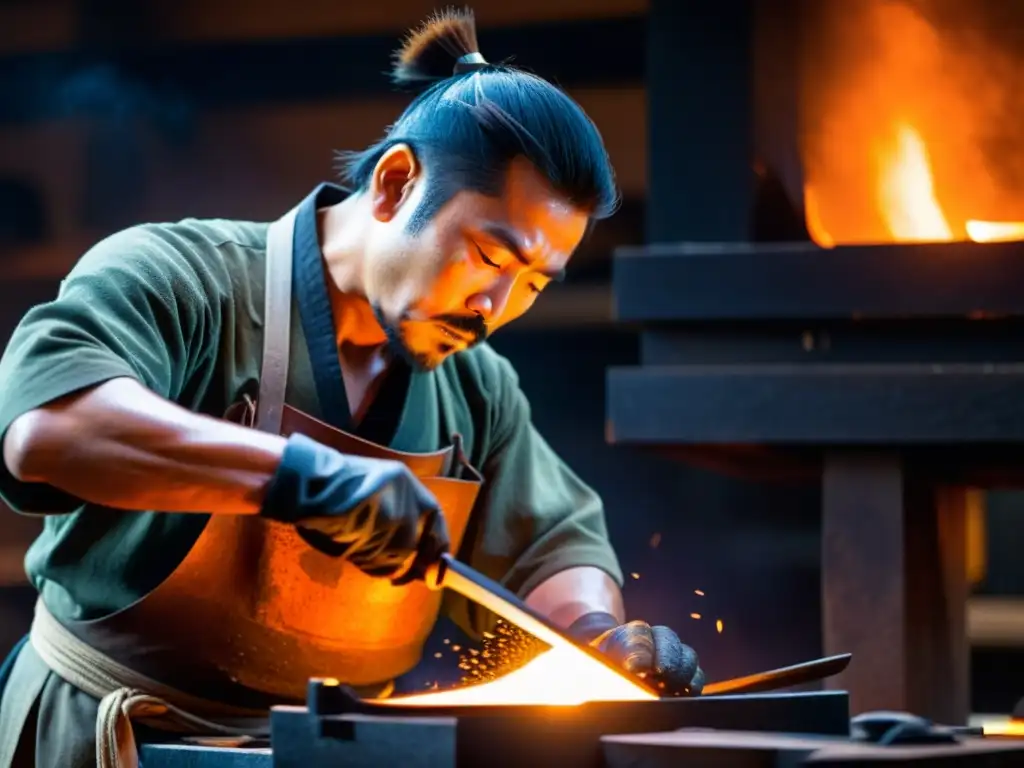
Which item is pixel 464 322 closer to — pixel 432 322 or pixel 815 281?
pixel 432 322

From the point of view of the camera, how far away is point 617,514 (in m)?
4.00

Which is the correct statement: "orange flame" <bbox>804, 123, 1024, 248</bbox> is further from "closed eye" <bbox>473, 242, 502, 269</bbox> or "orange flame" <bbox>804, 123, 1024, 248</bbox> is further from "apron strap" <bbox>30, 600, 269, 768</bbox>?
"apron strap" <bbox>30, 600, 269, 768</bbox>

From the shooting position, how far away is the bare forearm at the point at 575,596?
102 inches

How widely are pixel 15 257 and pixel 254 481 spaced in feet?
8.94

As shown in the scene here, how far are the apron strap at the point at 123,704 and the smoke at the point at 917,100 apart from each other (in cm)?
175

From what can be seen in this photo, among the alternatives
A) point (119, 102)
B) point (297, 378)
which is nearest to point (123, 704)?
point (297, 378)

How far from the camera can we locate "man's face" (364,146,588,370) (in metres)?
2.29

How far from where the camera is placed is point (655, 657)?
2.16 meters

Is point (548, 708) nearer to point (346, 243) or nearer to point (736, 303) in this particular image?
point (346, 243)

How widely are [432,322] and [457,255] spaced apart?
11 cm

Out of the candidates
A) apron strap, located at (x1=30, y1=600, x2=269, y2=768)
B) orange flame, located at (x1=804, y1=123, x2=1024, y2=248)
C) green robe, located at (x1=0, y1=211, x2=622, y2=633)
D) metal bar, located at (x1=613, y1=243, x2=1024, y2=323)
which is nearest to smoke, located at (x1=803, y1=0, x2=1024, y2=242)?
orange flame, located at (x1=804, y1=123, x2=1024, y2=248)

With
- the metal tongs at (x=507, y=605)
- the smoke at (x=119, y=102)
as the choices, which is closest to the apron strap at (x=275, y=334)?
the metal tongs at (x=507, y=605)

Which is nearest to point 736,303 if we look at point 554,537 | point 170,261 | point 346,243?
point 554,537

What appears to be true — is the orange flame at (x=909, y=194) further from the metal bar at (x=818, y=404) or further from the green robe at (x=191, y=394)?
the green robe at (x=191, y=394)
